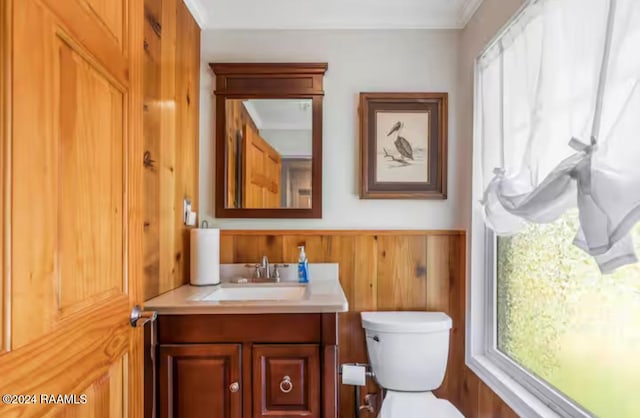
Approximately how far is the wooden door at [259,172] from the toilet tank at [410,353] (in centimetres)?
80

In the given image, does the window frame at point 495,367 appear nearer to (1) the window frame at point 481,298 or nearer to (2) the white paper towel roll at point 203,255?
(1) the window frame at point 481,298

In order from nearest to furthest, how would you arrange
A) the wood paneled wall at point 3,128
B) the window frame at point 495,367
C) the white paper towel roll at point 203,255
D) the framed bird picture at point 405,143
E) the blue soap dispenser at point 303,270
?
the wood paneled wall at point 3,128 → the window frame at point 495,367 → the white paper towel roll at point 203,255 → the blue soap dispenser at point 303,270 → the framed bird picture at point 405,143

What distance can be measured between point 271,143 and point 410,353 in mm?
1188

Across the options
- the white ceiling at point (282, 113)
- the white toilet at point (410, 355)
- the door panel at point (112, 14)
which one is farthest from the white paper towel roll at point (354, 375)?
the door panel at point (112, 14)

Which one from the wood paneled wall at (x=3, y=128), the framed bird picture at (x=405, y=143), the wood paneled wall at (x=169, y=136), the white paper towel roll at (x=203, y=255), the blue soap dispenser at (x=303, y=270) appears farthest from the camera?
the framed bird picture at (x=405, y=143)

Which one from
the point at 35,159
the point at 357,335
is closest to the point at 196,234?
the point at 357,335

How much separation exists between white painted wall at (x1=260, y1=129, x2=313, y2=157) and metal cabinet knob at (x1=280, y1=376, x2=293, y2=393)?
3.48 feet

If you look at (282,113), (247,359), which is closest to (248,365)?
(247,359)

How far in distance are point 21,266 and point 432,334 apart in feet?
5.07

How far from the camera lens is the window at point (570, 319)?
997 millimetres

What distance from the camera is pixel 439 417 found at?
1.51 metres

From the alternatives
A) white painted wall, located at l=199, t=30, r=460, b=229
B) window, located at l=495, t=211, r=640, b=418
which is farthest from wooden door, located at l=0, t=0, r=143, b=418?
window, located at l=495, t=211, r=640, b=418

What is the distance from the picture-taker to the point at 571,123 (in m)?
1.07

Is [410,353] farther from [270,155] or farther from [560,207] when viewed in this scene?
[270,155]
